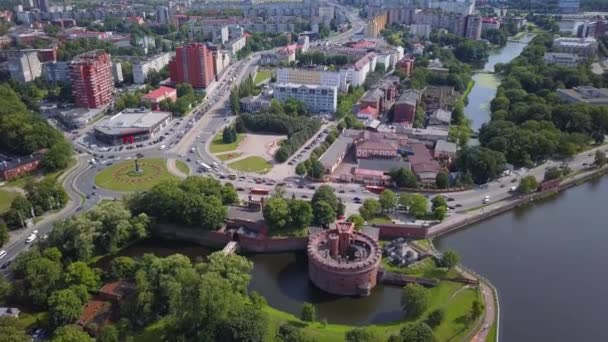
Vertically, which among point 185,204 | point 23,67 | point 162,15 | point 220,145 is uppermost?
point 162,15

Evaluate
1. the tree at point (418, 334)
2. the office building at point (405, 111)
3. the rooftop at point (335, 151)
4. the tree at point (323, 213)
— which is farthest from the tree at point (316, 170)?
the tree at point (418, 334)

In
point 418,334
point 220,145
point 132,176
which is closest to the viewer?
point 418,334

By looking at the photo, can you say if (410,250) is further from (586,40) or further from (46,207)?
(586,40)

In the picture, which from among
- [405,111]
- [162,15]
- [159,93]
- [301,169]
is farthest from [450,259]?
[162,15]

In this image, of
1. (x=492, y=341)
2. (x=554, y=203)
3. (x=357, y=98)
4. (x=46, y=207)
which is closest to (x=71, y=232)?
(x=46, y=207)

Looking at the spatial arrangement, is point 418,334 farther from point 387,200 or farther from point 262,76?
point 262,76

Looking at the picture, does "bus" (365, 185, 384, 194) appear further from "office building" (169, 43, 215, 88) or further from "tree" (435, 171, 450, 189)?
"office building" (169, 43, 215, 88)

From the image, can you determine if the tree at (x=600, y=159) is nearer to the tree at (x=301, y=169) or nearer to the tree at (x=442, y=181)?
the tree at (x=442, y=181)
